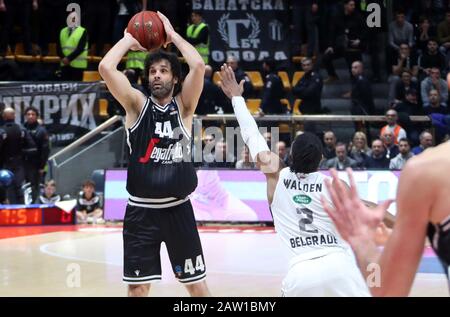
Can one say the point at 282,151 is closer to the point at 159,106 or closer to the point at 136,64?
the point at 136,64

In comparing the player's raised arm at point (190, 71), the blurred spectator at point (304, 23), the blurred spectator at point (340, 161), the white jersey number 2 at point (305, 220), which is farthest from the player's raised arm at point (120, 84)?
the blurred spectator at point (304, 23)

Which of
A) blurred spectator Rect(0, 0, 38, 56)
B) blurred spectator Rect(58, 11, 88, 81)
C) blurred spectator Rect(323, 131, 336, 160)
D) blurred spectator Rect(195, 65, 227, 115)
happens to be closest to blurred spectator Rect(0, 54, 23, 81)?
blurred spectator Rect(0, 0, 38, 56)

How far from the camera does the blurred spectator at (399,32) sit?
18.3 m

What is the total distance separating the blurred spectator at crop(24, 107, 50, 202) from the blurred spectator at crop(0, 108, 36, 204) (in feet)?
0.32

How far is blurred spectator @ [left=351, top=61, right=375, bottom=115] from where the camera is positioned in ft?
55.7

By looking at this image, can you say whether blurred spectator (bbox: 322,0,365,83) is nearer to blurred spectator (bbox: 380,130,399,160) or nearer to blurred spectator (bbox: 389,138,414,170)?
blurred spectator (bbox: 380,130,399,160)

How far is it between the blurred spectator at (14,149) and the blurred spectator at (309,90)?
5303 mm

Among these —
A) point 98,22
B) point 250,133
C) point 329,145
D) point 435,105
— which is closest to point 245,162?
point 329,145

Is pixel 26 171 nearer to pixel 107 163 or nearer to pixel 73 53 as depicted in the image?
pixel 107 163

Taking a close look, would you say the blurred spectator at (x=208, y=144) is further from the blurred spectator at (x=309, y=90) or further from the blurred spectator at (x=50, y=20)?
the blurred spectator at (x=50, y=20)

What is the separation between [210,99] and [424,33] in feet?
17.9
